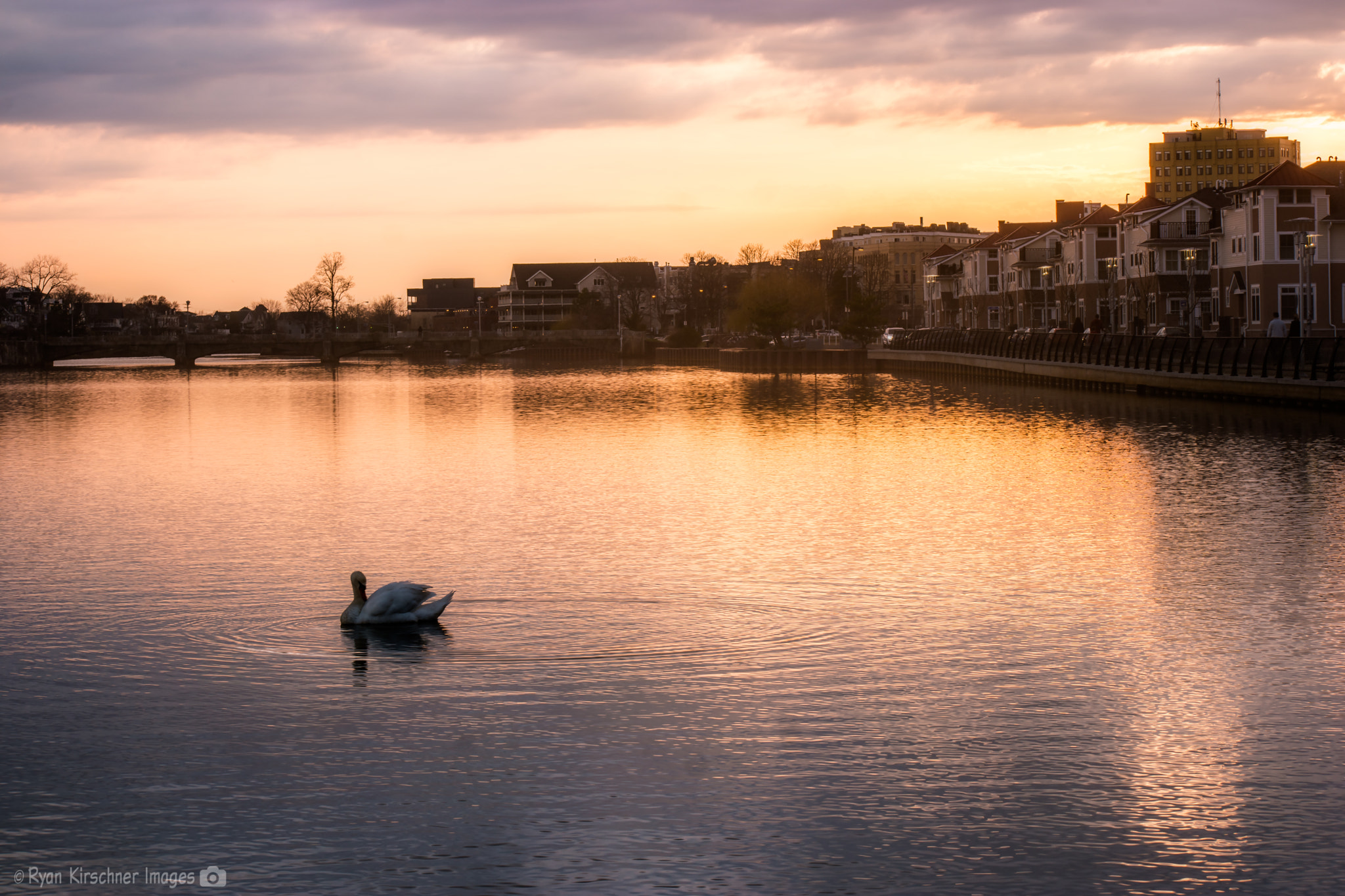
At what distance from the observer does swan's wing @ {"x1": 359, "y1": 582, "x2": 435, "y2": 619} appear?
1349cm

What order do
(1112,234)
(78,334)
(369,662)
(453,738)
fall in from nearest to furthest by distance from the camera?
(453,738) < (369,662) < (1112,234) < (78,334)

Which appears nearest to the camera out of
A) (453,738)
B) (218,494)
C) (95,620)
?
(453,738)

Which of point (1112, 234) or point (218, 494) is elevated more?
point (1112, 234)

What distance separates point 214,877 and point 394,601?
5862 millimetres

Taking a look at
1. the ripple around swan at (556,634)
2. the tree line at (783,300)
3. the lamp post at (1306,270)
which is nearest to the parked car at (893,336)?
the tree line at (783,300)

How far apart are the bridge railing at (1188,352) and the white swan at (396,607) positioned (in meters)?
33.6

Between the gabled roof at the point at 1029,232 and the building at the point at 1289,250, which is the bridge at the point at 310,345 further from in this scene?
the building at the point at 1289,250

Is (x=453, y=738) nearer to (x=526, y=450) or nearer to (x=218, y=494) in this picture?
(x=218, y=494)

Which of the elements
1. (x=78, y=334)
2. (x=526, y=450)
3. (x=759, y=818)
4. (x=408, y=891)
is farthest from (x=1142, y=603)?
(x=78, y=334)

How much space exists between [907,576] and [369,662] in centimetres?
637

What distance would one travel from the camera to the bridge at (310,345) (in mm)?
130625

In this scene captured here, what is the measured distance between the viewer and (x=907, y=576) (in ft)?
52.9

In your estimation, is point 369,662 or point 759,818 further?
point 369,662

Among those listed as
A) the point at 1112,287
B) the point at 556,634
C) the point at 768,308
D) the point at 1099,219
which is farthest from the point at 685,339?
the point at 556,634
